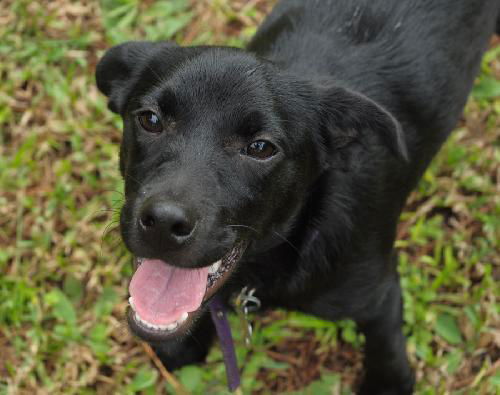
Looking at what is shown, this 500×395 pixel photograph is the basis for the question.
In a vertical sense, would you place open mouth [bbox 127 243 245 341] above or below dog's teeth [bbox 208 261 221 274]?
below

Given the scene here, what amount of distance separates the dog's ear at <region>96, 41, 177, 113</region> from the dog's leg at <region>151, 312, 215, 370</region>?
125 centimetres

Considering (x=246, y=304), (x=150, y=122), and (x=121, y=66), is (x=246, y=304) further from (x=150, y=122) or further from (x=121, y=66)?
(x=121, y=66)

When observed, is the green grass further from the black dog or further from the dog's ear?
the dog's ear

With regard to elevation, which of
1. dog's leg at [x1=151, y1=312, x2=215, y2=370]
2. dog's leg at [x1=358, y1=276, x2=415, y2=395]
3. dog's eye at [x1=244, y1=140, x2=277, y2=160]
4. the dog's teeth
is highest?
dog's eye at [x1=244, y1=140, x2=277, y2=160]

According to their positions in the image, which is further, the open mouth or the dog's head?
the open mouth

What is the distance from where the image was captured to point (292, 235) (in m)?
3.03

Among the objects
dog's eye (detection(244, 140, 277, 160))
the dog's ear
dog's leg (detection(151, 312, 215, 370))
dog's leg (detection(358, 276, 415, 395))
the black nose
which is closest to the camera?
the black nose

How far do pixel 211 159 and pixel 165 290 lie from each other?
576 mm

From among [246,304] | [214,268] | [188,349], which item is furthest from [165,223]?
[188,349]

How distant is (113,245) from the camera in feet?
13.2

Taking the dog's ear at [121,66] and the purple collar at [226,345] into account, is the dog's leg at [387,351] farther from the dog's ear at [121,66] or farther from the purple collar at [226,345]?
the dog's ear at [121,66]

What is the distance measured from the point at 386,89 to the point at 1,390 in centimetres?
248

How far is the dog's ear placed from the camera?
9.71 ft

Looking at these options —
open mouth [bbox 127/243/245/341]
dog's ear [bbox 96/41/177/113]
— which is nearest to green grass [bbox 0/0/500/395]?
dog's ear [bbox 96/41/177/113]
